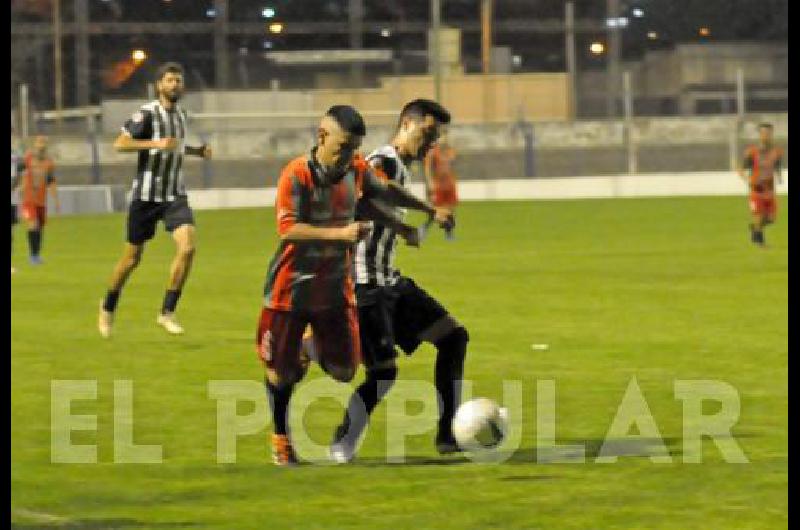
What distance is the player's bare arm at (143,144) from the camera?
5.67 meters

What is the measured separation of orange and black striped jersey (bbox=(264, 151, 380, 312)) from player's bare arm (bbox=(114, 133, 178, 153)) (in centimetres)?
43

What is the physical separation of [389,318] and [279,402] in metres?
1.79

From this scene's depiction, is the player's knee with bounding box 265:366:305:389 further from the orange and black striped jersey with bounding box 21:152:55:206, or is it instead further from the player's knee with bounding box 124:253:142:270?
the orange and black striped jersey with bounding box 21:152:55:206

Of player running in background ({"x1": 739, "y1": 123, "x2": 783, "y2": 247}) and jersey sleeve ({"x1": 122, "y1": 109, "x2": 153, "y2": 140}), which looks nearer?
jersey sleeve ({"x1": 122, "y1": 109, "x2": 153, "y2": 140})

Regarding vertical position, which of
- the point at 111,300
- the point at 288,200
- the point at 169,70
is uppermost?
the point at 169,70

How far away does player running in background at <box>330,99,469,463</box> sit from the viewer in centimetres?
466

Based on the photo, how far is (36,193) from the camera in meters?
35.1

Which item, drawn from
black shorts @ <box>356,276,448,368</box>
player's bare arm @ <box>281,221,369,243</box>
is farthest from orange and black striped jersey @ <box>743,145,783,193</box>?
player's bare arm @ <box>281,221,369,243</box>

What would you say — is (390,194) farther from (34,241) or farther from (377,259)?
(34,241)

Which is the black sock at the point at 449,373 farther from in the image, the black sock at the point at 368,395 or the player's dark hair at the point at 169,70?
the player's dark hair at the point at 169,70

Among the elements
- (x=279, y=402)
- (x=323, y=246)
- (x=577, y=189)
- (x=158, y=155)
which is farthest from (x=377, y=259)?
(x=577, y=189)

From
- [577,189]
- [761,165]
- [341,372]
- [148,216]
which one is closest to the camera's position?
[341,372]

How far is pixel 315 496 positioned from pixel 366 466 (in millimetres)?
1061

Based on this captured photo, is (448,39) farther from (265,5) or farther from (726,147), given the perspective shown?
(726,147)
